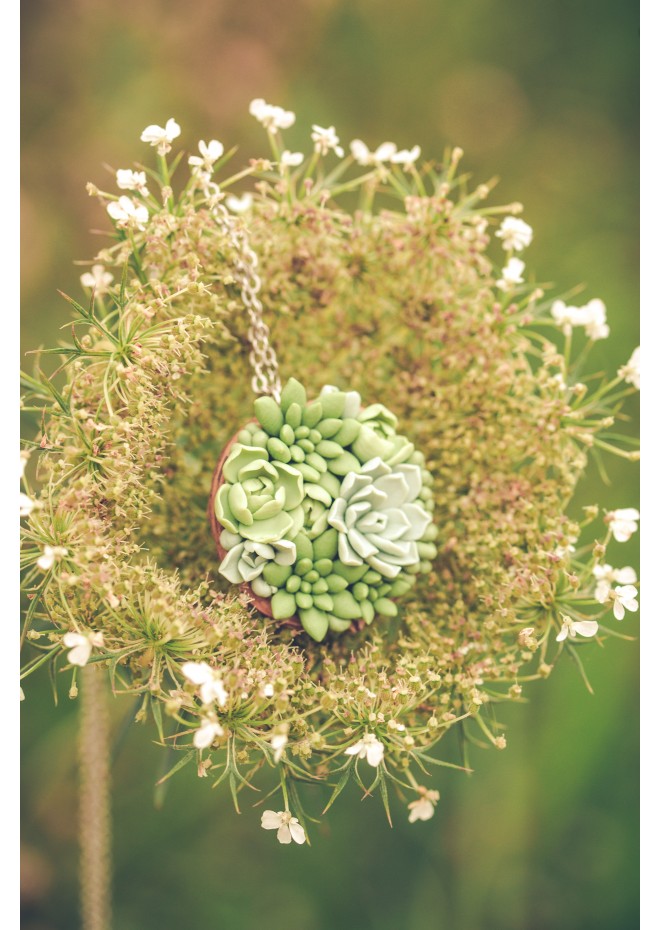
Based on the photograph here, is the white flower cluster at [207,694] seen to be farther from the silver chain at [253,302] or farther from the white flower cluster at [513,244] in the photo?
the white flower cluster at [513,244]

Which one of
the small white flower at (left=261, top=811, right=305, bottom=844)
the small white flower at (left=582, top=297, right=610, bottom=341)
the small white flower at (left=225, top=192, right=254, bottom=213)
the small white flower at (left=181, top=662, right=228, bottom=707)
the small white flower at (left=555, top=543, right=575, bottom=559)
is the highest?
the small white flower at (left=225, top=192, right=254, bottom=213)

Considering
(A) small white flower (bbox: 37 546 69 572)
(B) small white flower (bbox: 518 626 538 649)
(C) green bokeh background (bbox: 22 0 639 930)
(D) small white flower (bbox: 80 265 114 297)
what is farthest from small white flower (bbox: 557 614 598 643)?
(C) green bokeh background (bbox: 22 0 639 930)

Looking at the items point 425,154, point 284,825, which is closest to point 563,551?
point 284,825

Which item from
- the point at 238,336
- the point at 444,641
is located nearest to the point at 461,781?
the point at 444,641

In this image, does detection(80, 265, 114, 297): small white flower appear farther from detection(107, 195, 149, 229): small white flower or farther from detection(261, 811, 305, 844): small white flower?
detection(261, 811, 305, 844): small white flower

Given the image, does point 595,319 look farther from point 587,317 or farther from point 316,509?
point 316,509

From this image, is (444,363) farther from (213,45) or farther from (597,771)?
(213,45)
